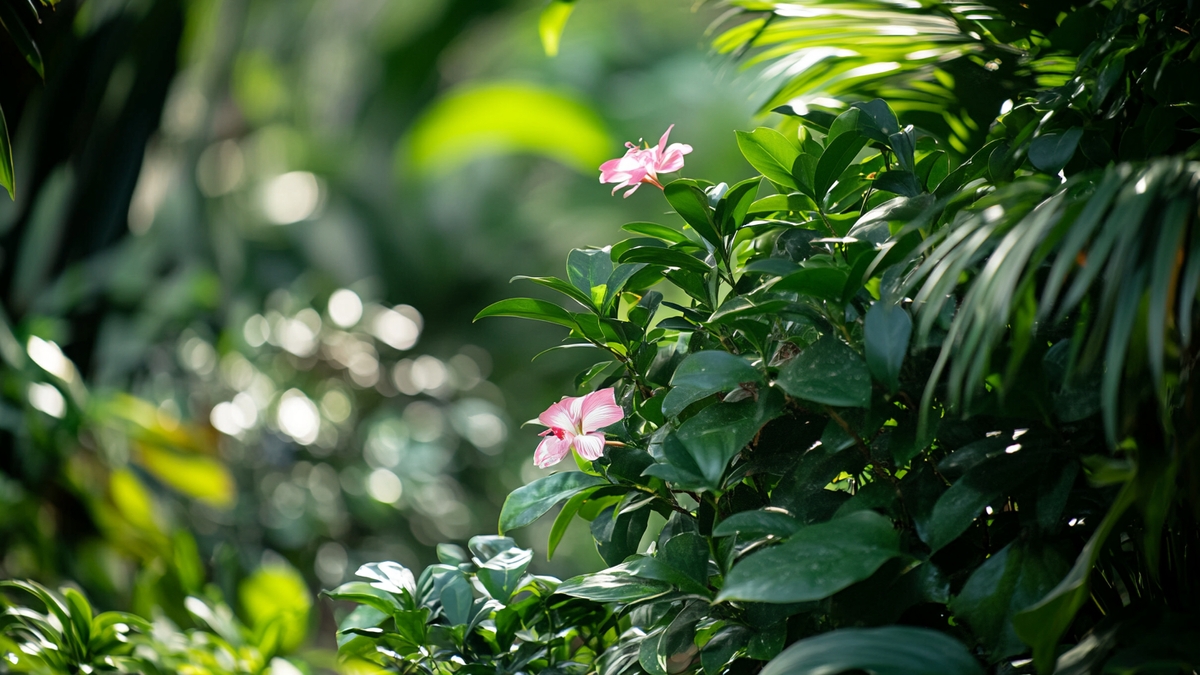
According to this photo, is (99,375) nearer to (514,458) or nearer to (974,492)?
(514,458)

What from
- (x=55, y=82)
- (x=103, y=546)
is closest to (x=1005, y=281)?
(x=103, y=546)

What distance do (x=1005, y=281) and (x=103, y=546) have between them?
1555 millimetres

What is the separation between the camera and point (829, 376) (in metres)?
0.39

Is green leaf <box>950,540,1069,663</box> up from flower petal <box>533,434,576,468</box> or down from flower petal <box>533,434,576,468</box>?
down

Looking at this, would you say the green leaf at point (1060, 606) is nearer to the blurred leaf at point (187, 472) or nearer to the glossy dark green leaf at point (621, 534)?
the glossy dark green leaf at point (621, 534)

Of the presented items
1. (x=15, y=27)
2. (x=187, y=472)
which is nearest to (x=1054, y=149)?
(x=15, y=27)

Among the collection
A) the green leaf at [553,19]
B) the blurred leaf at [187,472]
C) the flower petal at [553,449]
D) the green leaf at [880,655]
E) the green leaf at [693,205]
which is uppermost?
the green leaf at [553,19]

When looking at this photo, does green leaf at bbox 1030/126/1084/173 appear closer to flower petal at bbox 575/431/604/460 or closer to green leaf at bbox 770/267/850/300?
green leaf at bbox 770/267/850/300

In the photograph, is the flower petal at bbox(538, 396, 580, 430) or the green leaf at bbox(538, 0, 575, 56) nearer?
the flower petal at bbox(538, 396, 580, 430)

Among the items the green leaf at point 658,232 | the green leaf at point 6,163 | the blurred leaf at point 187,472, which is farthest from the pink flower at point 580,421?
the blurred leaf at point 187,472

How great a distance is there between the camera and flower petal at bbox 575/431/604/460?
46 cm

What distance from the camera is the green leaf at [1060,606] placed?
308 mm

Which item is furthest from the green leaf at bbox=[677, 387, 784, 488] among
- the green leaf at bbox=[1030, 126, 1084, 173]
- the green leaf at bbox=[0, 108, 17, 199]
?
the green leaf at bbox=[0, 108, 17, 199]

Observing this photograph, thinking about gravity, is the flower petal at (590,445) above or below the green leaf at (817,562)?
Result: above
